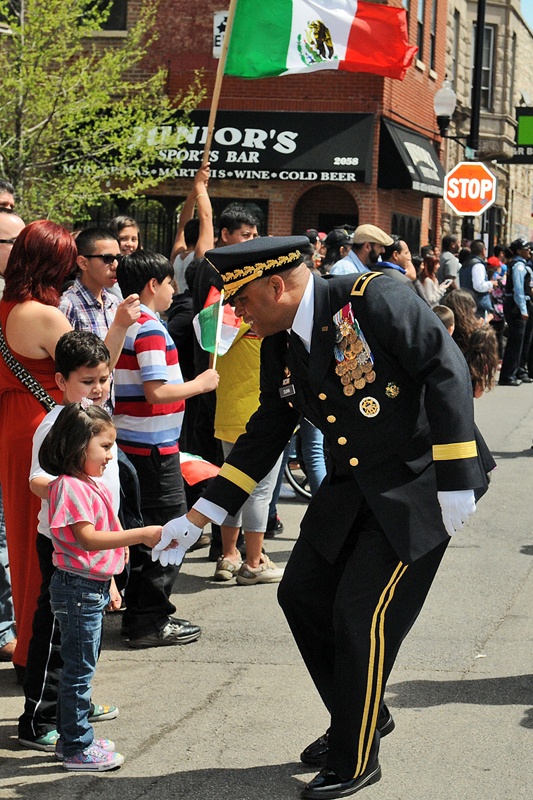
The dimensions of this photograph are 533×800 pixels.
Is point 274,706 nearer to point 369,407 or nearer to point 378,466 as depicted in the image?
point 378,466

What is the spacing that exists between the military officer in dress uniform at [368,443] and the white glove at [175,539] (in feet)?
0.08

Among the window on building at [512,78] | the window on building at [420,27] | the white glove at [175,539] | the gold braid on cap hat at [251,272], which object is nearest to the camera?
the gold braid on cap hat at [251,272]

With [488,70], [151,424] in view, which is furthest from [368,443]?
[488,70]

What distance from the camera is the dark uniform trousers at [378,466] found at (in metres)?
4.03

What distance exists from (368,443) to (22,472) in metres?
1.69

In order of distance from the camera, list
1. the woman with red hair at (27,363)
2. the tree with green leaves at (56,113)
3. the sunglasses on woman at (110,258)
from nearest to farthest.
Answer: the woman with red hair at (27,363)
the sunglasses on woman at (110,258)
the tree with green leaves at (56,113)

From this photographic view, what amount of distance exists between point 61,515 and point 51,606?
0.39 m

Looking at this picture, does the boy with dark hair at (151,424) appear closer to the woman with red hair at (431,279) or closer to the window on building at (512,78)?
the woman with red hair at (431,279)

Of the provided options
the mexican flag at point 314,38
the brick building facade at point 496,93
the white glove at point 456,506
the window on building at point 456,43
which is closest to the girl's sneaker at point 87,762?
the white glove at point 456,506

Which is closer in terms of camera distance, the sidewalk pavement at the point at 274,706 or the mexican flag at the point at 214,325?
the sidewalk pavement at the point at 274,706

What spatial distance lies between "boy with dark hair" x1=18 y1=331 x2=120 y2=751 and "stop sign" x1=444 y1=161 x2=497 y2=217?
53.9ft

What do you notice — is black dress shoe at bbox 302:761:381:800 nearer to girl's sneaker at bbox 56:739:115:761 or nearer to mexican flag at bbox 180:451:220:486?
girl's sneaker at bbox 56:739:115:761

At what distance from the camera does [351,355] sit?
414 cm

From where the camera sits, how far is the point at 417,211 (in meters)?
27.6
